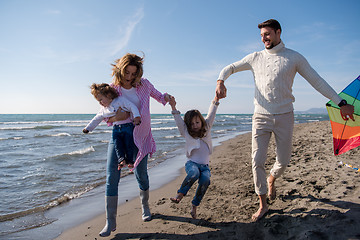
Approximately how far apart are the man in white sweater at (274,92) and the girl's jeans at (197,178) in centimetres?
62

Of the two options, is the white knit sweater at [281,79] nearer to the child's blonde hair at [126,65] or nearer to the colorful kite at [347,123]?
the colorful kite at [347,123]

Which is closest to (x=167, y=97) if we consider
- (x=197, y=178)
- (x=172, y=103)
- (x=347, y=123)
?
(x=172, y=103)

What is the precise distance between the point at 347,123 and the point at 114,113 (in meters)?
3.19

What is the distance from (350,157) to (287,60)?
12.0ft

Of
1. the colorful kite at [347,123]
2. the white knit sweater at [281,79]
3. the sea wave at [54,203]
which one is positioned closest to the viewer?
the white knit sweater at [281,79]

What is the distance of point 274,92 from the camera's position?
2.84m

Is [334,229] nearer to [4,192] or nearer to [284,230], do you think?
[284,230]

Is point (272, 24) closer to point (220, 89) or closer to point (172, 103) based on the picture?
point (220, 89)

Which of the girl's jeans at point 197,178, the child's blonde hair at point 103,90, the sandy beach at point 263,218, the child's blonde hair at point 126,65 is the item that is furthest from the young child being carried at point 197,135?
the child's blonde hair at point 103,90

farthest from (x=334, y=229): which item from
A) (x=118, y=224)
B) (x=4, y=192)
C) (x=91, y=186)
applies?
(x=4, y=192)

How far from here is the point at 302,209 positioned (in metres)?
2.88

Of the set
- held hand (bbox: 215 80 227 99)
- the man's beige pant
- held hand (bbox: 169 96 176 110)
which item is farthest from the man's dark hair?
held hand (bbox: 169 96 176 110)

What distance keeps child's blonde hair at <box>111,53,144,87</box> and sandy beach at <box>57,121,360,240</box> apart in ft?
6.22

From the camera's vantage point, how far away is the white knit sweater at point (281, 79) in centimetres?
279
